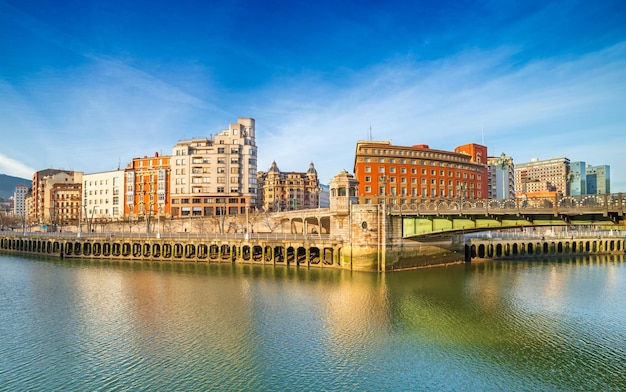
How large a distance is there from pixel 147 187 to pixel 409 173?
288 feet

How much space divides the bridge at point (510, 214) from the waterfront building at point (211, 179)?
74.8 metres

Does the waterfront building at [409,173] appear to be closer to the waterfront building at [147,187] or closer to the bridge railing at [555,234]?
the bridge railing at [555,234]

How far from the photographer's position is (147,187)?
134 meters

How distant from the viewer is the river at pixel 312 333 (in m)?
24.8

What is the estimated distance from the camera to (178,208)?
126 meters

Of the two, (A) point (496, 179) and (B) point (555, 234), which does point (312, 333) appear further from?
(A) point (496, 179)

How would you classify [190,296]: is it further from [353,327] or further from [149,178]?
[149,178]

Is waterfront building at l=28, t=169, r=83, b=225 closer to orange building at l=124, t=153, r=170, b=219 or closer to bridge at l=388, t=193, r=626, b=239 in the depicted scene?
orange building at l=124, t=153, r=170, b=219

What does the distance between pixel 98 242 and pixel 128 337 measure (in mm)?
62085

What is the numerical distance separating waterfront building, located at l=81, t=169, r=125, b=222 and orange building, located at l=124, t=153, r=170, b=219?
11.6 ft

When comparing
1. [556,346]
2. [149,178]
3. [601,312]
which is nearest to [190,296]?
[556,346]

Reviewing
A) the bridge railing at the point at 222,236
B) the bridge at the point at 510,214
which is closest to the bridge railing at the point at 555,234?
the bridge at the point at 510,214

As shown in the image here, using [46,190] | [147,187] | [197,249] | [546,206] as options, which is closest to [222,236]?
[197,249]

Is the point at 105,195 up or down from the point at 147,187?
down
